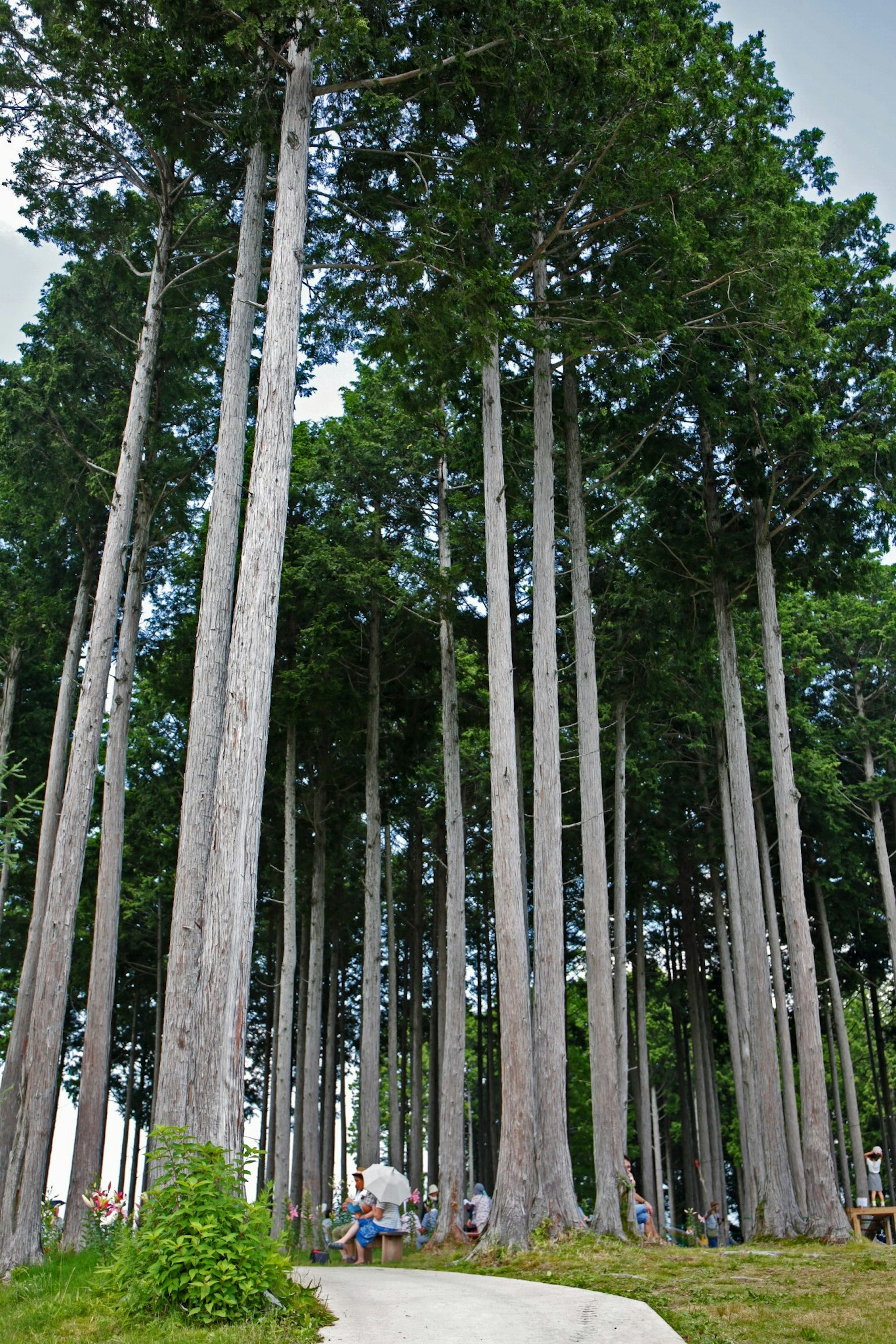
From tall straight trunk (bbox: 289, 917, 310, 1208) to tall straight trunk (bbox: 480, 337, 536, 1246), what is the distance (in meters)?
9.50

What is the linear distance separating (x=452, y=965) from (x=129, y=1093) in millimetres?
16572

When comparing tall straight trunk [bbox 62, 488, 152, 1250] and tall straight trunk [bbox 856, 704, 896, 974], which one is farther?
tall straight trunk [bbox 856, 704, 896, 974]

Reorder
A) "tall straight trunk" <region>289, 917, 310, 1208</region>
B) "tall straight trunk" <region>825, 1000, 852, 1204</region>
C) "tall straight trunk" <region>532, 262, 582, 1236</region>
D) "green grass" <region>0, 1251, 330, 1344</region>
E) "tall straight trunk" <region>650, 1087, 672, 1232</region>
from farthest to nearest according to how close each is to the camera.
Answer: "tall straight trunk" <region>825, 1000, 852, 1204</region>, "tall straight trunk" <region>650, 1087, 672, 1232</region>, "tall straight trunk" <region>289, 917, 310, 1208</region>, "tall straight trunk" <region>532, 262, 582, 1236</region>, "green grass" <region>0, 1251, 330, 1344</region>

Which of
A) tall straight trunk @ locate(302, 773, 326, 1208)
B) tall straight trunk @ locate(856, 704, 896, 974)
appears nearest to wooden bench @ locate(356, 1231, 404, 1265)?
tall straight trunk @ locate(302, 773, 326, 1208)

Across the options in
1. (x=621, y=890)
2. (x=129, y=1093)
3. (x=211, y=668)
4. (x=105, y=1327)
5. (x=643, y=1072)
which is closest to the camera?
(x=105, y=1327)

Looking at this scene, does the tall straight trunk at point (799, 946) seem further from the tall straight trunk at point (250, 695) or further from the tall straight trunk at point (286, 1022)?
the tall straight trunk at point (250, 695)

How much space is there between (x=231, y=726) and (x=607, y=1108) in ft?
27.9

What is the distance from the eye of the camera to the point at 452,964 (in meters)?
16.5

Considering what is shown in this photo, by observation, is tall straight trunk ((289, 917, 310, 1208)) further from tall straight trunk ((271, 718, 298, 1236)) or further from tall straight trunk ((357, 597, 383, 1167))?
tall straight trunk ((357, 597, 383, 1167))

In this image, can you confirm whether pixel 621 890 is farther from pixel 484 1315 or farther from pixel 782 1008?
pixel 484 1315

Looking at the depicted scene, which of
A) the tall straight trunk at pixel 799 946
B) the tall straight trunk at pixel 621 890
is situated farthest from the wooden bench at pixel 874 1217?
the tall straight trunk at pixel 621 890

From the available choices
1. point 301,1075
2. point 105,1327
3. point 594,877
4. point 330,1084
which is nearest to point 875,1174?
point 594,877

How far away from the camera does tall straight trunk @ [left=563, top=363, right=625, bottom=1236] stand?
13164mm

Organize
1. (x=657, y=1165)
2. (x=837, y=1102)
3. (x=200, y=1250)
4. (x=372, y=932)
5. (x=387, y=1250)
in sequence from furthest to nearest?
(x=837, y=1102) → (x=657, y=1165) → (x=372, y=932) → (x=387, y=1250) → (x=200, y=1250)
